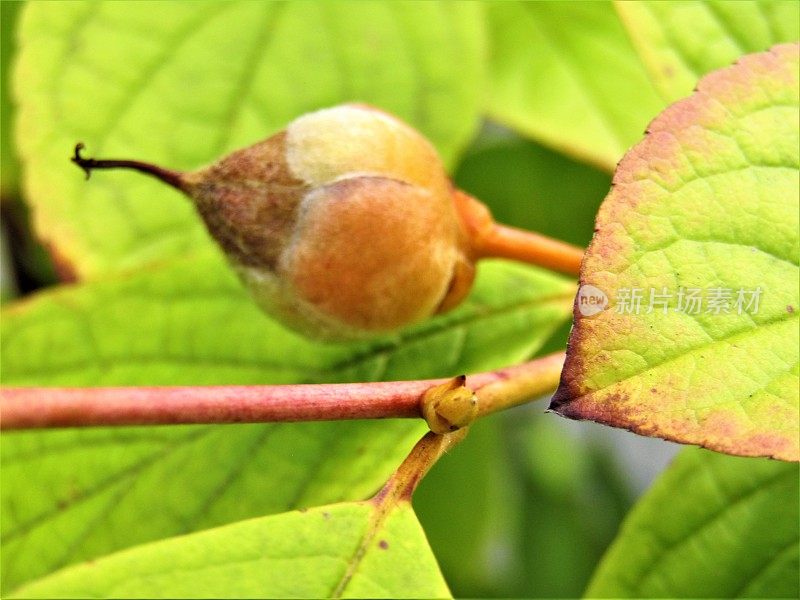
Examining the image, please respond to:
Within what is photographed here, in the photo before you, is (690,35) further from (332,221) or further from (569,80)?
(569,80)

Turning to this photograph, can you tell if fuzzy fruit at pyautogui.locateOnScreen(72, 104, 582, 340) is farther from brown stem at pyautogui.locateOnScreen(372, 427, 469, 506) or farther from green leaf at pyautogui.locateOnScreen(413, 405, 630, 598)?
green leaf at pyautogui.locateOnScreen(413, 405, 630, 598)

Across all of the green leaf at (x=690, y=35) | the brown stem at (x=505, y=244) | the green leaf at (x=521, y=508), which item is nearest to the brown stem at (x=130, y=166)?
the brown stem at (x=505, y=244)

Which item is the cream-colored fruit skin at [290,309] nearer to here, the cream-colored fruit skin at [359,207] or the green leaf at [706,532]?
the cream-colored fruit skin at [359,207]

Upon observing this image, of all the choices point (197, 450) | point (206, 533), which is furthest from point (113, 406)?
point (197, 450)

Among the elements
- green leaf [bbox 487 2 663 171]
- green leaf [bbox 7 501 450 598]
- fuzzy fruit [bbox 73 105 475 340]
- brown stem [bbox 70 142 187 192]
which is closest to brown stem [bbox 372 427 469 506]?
green leaf [bbox 7 501 450 598]

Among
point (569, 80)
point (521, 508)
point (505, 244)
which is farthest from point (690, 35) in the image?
point (521, 508)

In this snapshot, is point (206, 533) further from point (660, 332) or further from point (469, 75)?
point (469, 75)
